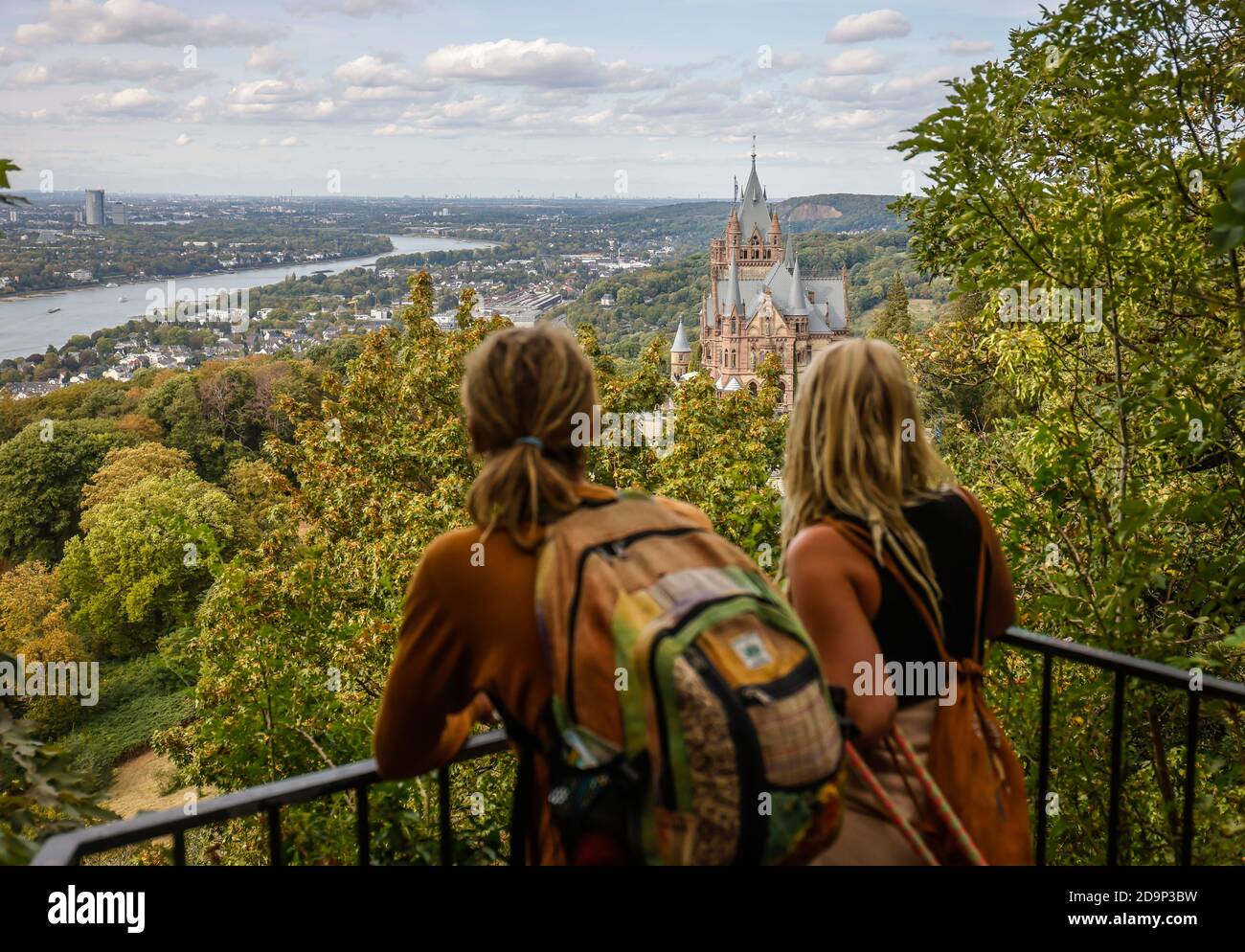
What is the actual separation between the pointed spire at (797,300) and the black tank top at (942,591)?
88.4m

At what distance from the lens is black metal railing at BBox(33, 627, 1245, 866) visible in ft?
6.56

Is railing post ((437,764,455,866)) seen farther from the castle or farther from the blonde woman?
the castle

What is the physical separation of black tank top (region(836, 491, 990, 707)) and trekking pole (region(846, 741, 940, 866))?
18cm

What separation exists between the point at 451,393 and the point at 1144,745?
12.7m

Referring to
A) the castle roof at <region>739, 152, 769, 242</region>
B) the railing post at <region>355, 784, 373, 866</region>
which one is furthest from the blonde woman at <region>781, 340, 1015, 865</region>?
the castle roof at <region>739, 152, 769, 242</region>

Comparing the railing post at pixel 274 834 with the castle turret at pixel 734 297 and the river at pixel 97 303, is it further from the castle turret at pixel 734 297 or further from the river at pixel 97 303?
the castle turret at pixel 734 297

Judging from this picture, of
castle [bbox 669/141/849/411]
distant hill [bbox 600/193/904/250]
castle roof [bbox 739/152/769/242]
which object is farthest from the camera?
distant hill [bbox 600/193/904/250]

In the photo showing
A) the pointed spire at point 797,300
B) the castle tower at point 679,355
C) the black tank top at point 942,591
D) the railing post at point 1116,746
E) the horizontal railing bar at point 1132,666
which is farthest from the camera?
the pointed spire at point 797,300

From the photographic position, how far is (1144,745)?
23.2ft

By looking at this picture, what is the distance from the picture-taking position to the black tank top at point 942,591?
7.54ft

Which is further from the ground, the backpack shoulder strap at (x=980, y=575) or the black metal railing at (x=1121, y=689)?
the backpack shoulder strap at (x=980, y=575)

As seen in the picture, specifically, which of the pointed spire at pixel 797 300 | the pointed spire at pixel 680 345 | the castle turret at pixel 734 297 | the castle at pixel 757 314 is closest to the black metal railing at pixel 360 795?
the castle at pixel 757 314
